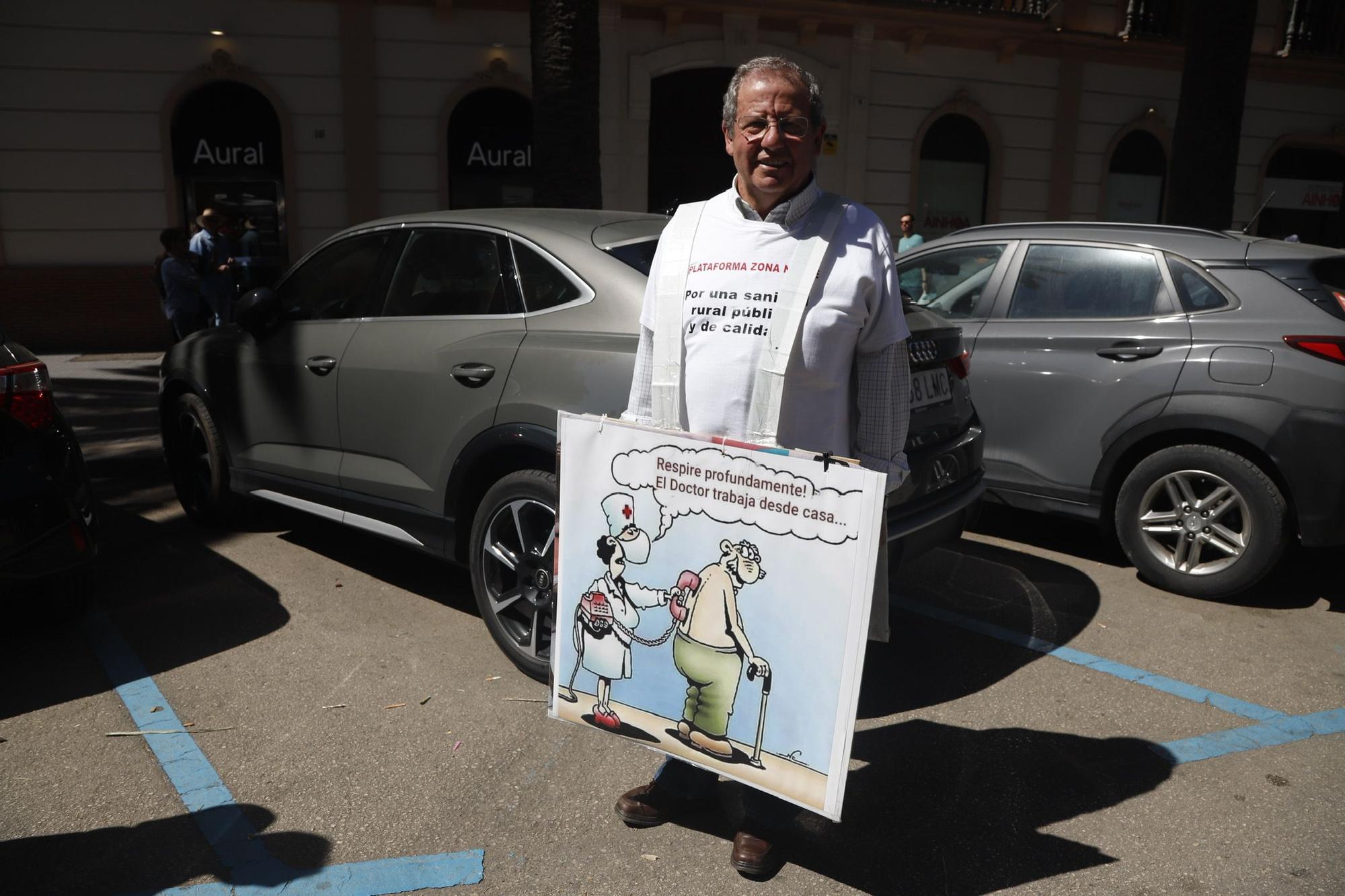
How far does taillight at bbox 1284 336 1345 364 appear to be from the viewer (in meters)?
4.29

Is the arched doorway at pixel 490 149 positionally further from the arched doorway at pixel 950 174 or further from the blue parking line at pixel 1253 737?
the blue parking line at pixel 1253 737

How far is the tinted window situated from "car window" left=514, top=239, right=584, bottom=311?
0.20m

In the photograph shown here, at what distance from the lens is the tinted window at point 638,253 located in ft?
12.1

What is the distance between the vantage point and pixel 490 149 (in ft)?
49.1

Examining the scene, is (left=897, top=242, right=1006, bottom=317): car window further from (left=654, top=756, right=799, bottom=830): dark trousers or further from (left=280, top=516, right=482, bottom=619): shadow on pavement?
(left=654, top=756, right=799, bottom=830): dark trousers

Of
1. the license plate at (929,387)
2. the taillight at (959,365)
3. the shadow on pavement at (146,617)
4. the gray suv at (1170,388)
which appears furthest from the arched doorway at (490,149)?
the license plate at (929,387)

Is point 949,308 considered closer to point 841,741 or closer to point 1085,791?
point 1085,791

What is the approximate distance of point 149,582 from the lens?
4.79 m

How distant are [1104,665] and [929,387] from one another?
50.9 inches

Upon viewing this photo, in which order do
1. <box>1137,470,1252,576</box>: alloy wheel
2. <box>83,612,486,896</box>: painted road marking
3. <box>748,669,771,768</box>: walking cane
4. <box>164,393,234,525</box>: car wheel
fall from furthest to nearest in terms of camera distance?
<box>164,393,234,525</box>: car wheel < <box>1137,470,1252,576</box>: alloy wheel < <box>83,612,486,896</box>: painted road marking < <box>748,669,771,768</box>: walking cane

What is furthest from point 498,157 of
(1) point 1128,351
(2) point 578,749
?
(2) point 578,749

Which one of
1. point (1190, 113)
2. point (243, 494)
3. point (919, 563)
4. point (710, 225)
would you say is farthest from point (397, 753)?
point (1190, 113)

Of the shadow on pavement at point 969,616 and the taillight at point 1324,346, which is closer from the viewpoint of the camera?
the shadow on pavement at point 969,616

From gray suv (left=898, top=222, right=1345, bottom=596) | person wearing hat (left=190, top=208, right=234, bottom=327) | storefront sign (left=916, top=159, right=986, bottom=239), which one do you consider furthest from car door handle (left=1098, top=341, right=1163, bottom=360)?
storefront sign (left=916, top=159, right=986, bottom=239)
